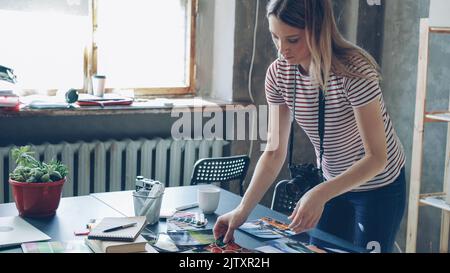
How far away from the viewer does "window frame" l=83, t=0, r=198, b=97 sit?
3.41 meters

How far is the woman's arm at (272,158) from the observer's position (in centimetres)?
193

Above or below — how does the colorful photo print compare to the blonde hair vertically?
below

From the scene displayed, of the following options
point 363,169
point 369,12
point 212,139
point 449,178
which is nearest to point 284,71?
point 363,169

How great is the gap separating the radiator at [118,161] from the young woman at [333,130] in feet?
4.78

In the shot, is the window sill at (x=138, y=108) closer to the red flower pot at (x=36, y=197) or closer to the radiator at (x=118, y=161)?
the radiator at (x=118, y=161)

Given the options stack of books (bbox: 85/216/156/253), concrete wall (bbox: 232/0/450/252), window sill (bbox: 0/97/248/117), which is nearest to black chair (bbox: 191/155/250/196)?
window sill (bbox: 0/97/248/117)

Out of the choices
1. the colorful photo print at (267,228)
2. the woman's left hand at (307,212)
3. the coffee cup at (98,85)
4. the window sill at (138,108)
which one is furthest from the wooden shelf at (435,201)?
the coffee cup at (98,85)

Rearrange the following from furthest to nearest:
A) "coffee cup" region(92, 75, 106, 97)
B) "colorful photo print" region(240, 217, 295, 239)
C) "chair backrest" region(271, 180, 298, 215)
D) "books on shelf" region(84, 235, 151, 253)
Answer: "coffee cup" region(92, 75, 106, 97)
"chair backrest" region(271, 180, 298, 215)
"colorful photo print" region(240, 217, 295, 239)
"books on shelf" region(84, 235, 151, 253)

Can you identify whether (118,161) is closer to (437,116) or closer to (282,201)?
(282,201)

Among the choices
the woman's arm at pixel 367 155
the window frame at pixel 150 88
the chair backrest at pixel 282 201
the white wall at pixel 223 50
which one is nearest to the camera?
the woman's arm at pixel 367 155

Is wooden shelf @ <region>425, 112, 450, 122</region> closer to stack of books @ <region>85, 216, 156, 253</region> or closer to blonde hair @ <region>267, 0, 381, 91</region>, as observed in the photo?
blonde hair @ <region>267, 0, 381, 91</region>

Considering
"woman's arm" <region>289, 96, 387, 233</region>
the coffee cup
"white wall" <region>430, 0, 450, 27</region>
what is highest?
"white wall" <region>430, 0, 450, 27</region>

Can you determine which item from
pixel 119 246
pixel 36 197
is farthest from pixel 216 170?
pixel 119 246

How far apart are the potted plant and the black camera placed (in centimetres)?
72
